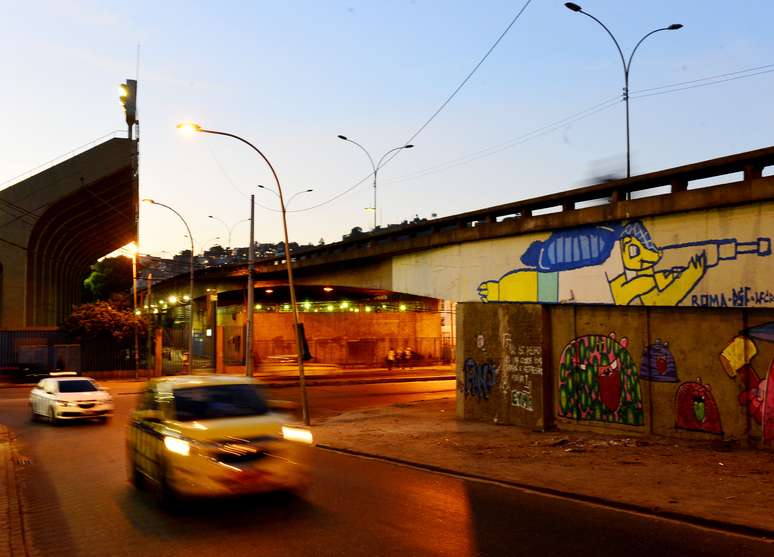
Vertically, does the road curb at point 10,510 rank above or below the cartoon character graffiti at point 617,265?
below

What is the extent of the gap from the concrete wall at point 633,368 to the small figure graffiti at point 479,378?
3 centimetres

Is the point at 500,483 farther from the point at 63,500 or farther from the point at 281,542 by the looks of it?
the point at 63,500

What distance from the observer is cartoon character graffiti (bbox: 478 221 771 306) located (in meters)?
15.3

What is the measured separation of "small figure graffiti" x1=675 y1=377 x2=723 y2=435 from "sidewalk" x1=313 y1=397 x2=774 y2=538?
0.46 metres

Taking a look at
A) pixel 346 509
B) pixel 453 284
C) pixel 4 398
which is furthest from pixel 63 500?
pixel 4 398

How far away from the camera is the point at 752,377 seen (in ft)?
47.5

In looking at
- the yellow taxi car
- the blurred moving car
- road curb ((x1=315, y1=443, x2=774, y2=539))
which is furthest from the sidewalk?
the blurred moving car

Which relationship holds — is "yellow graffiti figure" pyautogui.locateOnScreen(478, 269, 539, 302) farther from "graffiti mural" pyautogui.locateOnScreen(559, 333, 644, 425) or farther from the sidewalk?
the sidewalk

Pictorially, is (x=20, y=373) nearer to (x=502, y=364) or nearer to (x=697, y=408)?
(x=502, y=364)

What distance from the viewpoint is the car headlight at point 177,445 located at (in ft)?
31.8

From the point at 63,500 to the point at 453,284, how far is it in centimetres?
1502

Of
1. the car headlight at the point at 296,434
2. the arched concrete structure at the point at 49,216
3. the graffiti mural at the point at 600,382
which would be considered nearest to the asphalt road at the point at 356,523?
the car headlight at the point at 296,434

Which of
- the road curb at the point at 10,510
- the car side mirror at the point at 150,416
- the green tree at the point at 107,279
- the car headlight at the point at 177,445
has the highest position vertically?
the green tree at the point at 107,279

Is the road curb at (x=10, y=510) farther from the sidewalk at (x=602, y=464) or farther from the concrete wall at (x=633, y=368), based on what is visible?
the concrete wall at (x=633, y=368)
